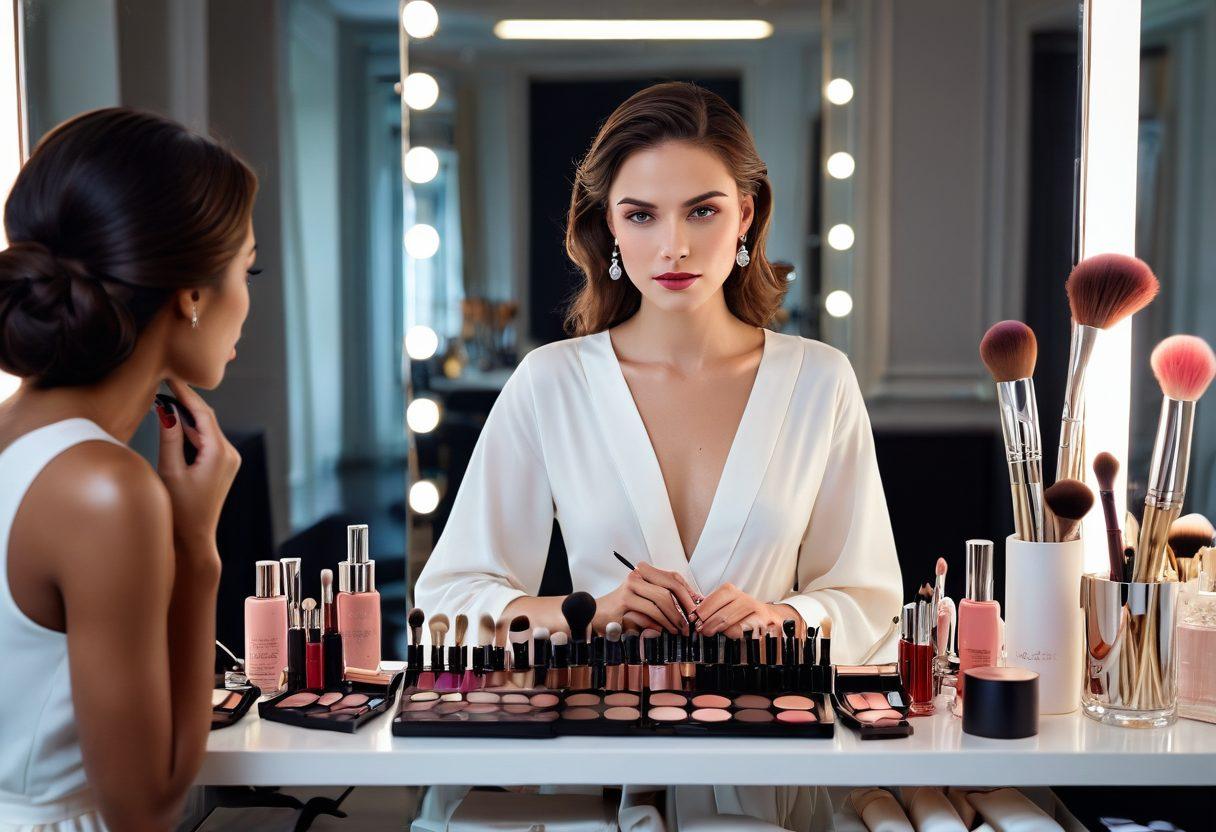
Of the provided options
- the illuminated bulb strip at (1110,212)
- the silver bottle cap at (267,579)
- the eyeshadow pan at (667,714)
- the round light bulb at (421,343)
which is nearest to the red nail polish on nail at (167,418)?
the silver bottle cap at (267,579)

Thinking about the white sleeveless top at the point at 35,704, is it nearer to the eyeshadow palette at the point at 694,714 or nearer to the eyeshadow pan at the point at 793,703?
the eyeshadow palette at the point at 694,714

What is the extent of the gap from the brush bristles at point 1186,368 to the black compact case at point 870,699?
1.31 feet

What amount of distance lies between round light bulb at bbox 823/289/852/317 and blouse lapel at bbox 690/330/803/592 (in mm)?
144

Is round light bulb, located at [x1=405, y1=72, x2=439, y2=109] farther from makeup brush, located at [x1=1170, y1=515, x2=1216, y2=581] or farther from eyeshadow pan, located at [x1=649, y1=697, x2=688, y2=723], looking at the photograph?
makeup brush, located at [x1=1170, y1=515, x2=1216, y2=581]

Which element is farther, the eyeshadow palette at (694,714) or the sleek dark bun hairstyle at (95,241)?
the eyeshadow palette at (694,714)

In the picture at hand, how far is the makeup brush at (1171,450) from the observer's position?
99 cm

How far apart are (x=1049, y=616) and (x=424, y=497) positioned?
38.2 inches

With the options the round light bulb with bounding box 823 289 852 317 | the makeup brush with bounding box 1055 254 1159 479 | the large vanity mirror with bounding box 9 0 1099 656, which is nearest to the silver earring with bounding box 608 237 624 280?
the large vanity mirror with bounding box 9 0 1099 656

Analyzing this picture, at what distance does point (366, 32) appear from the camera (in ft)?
5.57

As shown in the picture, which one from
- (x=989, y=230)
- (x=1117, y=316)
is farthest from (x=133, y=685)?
(x=989, y=230)

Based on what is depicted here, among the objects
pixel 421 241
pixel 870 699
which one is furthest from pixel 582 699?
pixel 421 241

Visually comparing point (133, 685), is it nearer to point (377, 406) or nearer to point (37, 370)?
point (37, 370)

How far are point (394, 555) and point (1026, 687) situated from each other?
3.32 ft

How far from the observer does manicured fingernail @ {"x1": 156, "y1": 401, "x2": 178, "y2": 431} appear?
95 cm
